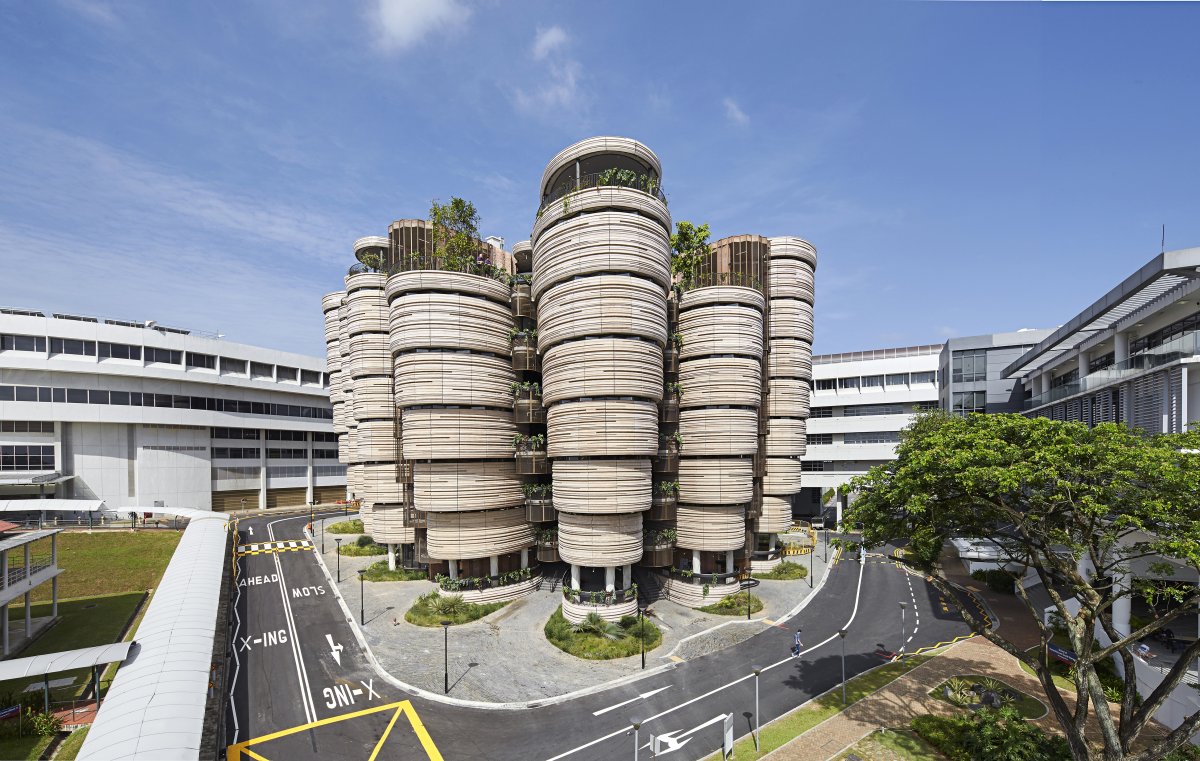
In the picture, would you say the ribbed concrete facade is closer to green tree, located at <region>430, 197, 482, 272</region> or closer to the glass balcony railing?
green tree, located at <region>430, 197, 482, 272</region>

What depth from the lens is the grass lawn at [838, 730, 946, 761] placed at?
2234 cm

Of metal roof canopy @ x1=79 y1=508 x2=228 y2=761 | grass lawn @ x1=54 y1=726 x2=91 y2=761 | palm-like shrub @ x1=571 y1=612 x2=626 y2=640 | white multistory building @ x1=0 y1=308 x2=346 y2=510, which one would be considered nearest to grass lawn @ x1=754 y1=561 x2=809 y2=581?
palm-like shrub @ x1=571 y1=612 x2=626 y2=640

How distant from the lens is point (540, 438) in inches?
1658

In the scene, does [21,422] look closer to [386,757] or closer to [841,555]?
[386,757]

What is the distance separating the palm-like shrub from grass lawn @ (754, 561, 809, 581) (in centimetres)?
1955

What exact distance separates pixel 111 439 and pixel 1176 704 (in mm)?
103114

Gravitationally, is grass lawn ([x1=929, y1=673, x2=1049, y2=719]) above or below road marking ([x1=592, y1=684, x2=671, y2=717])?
above

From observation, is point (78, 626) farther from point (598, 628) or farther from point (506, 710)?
point (598, 628)

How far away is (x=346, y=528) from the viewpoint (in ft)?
218

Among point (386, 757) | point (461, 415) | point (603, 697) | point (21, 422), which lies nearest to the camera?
point (386, 757)

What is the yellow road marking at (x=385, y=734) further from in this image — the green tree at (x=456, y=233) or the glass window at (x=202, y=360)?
the glass window at (x=202, y=360)

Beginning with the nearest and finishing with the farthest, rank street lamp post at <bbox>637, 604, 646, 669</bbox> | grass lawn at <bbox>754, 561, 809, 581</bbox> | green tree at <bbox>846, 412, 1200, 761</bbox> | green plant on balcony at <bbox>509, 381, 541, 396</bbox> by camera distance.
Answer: green tree at <bbox>846, 412, 1200, 761</bbox> → street lamp post at <bbox>637, 604, 646, 669</bbox> → green plant on balcony at <bbox>509, 381, 541, 396</bbox> → grass lawn at <bbox>754, 561, 809, 581</bbox>

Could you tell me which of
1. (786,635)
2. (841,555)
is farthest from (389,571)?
(841,555)

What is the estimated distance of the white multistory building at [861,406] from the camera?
250 feet
